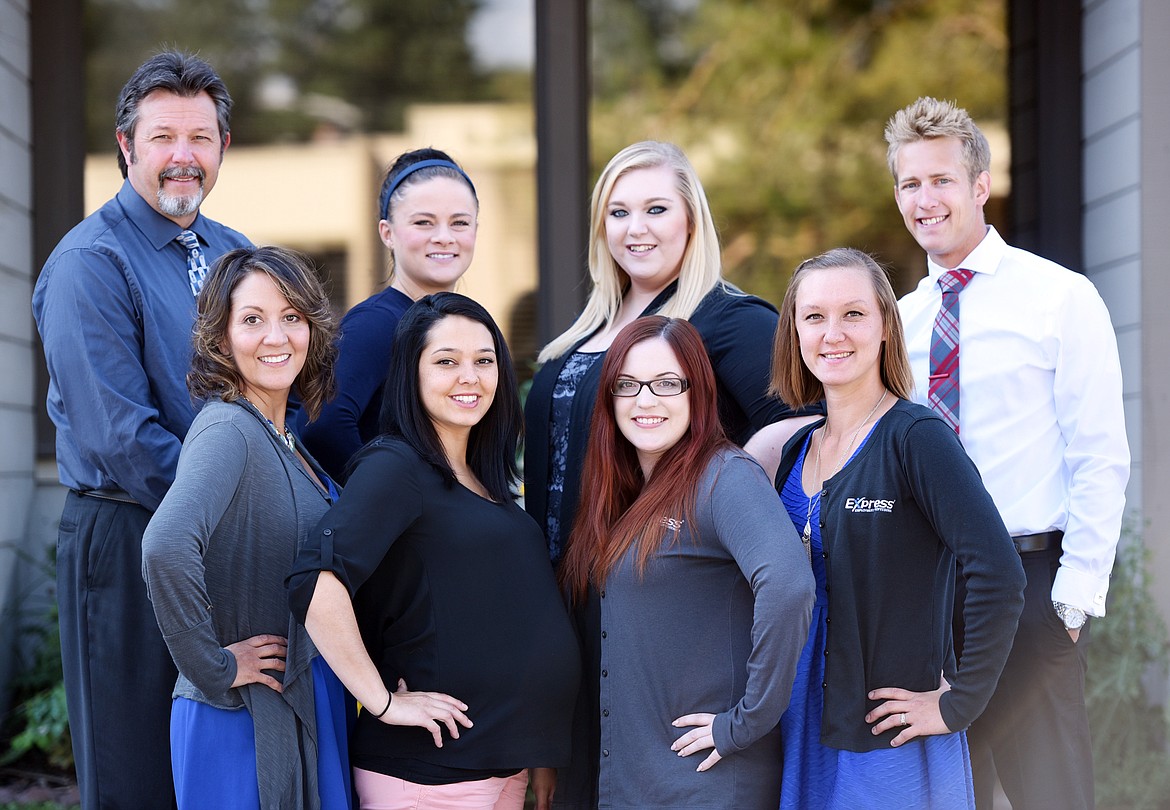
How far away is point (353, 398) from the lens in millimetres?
2809

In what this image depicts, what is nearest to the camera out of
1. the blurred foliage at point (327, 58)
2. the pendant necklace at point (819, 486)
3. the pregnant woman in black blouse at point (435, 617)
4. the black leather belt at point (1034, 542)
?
the pregnant woman in black blouse at point (435, 617)

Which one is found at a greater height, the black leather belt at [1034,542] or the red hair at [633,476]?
the red hair at [633,476]

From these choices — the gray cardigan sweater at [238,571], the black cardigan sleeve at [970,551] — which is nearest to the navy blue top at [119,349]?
the gray cardigan sweater at [238,571]

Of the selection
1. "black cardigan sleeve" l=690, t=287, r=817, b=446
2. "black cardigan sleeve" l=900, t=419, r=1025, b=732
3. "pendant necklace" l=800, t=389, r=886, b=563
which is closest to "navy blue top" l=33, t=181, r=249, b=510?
"black cardigan sleeve" l=690, t=287, r=817, b=446

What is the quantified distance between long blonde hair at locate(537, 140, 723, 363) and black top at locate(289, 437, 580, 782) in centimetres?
84

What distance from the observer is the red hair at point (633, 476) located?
2.32m

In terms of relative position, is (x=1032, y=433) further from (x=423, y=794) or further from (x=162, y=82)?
(x=162, y=82)

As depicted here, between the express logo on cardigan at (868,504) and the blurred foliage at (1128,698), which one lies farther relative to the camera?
the blurred foliage at (1128,698)

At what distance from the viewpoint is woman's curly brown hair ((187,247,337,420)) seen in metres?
2.35

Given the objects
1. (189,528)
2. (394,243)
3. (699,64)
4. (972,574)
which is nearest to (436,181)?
(394,243)

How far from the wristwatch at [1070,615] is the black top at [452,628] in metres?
1.18

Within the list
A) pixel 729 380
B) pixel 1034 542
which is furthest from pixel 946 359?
pixel 729 380

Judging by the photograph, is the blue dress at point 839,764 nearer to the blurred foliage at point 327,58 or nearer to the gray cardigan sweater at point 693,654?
the gray cardigan sweater at point 693,654

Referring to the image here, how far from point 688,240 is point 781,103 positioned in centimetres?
460
